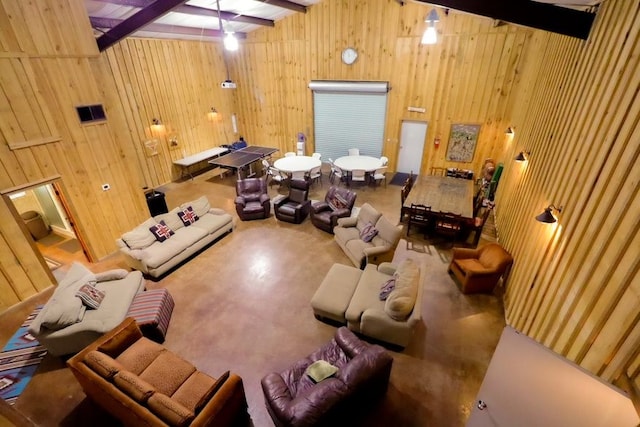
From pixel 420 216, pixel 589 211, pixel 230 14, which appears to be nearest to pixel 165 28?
pixel 230 14

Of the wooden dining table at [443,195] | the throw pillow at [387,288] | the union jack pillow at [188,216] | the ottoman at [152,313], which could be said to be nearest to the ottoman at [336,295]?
the throw pillow at [387,288]

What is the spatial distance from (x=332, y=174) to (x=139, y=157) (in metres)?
6.22

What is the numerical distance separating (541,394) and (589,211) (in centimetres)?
201

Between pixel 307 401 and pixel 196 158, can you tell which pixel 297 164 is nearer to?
pixel 196 158

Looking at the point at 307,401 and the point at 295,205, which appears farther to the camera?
the point at 295,205

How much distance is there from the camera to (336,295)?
4.72 m

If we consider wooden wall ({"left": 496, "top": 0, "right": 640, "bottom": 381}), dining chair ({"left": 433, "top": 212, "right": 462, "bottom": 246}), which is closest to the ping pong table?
dining chair ({"left": 433, "top": 212, "right": 462, "bottom": 246})

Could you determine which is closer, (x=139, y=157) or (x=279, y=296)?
(x=279, y=296)

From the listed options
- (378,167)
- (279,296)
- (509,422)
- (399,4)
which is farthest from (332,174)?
(509,422)

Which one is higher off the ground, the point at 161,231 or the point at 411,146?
the point at 411,146

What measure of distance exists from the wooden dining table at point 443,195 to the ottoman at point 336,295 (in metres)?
2.62

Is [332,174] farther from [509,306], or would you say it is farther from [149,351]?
[149,351]

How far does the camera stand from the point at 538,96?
593 centimetres

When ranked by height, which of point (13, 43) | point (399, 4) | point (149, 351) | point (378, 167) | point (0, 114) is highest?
point (399, 4)
